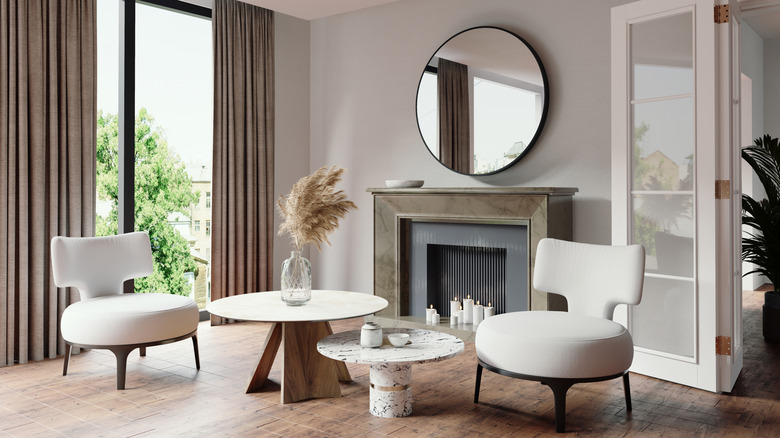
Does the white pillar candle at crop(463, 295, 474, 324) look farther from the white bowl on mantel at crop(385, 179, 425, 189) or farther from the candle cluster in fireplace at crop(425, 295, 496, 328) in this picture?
the white bowl on mantel at crop(385, 179, 425, 189)

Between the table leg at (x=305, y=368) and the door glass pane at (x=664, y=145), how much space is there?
1.93 m

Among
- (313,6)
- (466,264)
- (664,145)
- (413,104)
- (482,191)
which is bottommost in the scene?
(466,264)

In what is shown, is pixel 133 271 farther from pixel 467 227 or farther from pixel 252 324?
pixel 467 227

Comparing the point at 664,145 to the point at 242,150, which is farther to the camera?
the point at 242,150

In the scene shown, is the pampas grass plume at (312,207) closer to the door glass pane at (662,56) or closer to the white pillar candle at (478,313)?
the white pillar candle at (478,313)

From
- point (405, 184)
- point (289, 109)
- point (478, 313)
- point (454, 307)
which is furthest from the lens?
point (289, 109)

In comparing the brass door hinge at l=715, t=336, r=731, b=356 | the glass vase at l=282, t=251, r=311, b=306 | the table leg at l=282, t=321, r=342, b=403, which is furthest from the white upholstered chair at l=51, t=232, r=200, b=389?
the brass door hinge at l=715, t=336, r=731, b=356

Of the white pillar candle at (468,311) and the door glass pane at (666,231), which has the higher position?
the door glass pane at (666,231)

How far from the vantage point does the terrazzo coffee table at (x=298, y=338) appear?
114 inches

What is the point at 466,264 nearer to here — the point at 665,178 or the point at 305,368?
the point at 665,178

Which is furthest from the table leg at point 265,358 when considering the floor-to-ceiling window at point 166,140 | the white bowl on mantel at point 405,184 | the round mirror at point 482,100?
the floor-to-ceiling window at point 166,140

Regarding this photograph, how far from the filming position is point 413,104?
4.91 metres

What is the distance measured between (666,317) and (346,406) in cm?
174

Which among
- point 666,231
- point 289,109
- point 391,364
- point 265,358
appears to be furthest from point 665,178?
point 289,109
